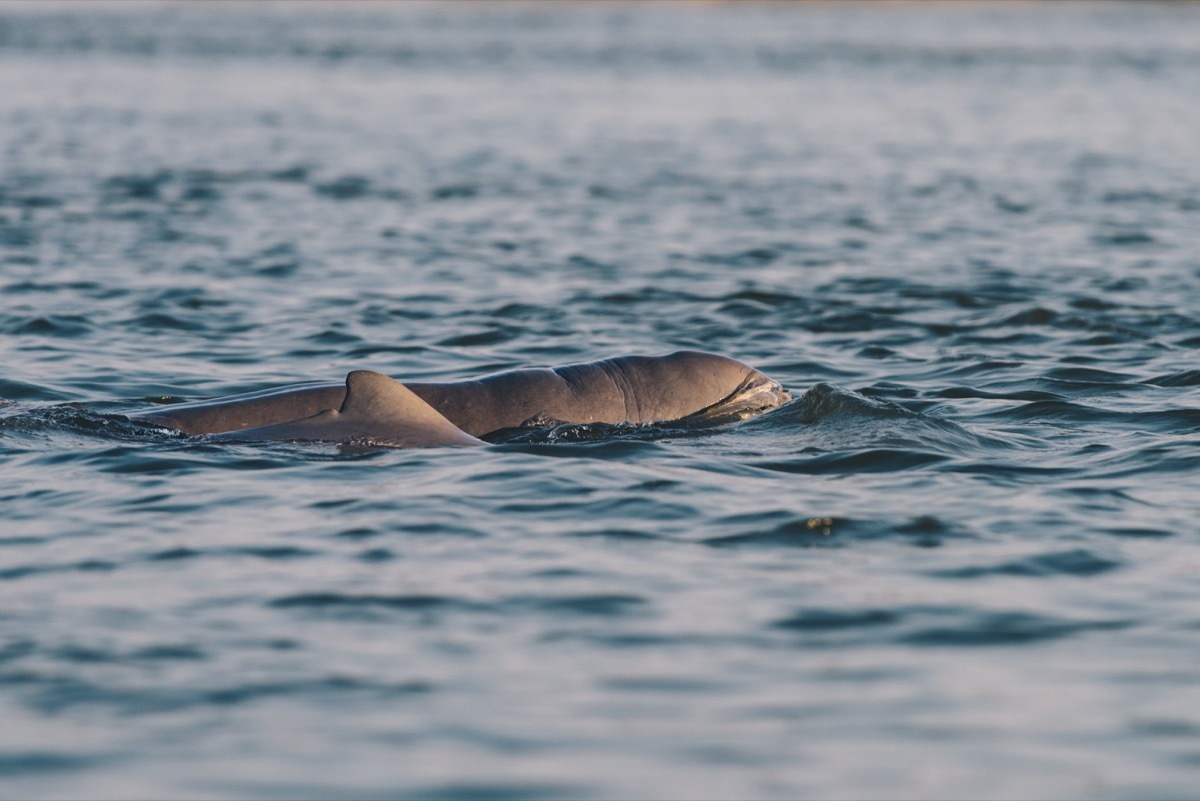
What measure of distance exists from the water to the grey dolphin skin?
293 mm

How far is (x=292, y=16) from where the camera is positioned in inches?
5064

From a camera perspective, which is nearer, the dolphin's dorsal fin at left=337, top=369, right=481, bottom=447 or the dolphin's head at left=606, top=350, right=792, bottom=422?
the dolphin's dorsal fin at left=337, top=369, right=481, bottom=447

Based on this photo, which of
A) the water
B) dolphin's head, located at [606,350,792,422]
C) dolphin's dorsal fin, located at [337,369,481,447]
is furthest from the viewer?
dolphin's head, located at [606,350,792,422]

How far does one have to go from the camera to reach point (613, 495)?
34.1 ft

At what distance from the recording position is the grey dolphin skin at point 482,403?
11523 mm

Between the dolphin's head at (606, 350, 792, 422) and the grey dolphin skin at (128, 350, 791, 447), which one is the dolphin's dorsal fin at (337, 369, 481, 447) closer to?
the grey dolphin skin at (128, 350, 791, 447)

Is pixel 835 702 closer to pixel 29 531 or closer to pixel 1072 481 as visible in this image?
pixel 1072 481

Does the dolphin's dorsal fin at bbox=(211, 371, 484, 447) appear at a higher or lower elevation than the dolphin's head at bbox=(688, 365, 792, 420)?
higher

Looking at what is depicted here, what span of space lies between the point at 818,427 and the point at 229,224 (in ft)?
45.8

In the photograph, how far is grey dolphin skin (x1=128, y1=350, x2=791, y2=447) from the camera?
11.5 meters

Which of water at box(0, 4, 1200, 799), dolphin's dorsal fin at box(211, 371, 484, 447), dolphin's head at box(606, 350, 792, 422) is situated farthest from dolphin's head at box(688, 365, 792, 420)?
dolphin's dorsal fin at box(211, 371, 484, 447)

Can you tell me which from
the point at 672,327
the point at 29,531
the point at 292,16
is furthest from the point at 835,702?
the point at 292,16

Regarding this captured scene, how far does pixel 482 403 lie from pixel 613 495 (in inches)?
82.4

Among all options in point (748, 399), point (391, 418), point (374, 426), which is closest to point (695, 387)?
point (748, 399)
